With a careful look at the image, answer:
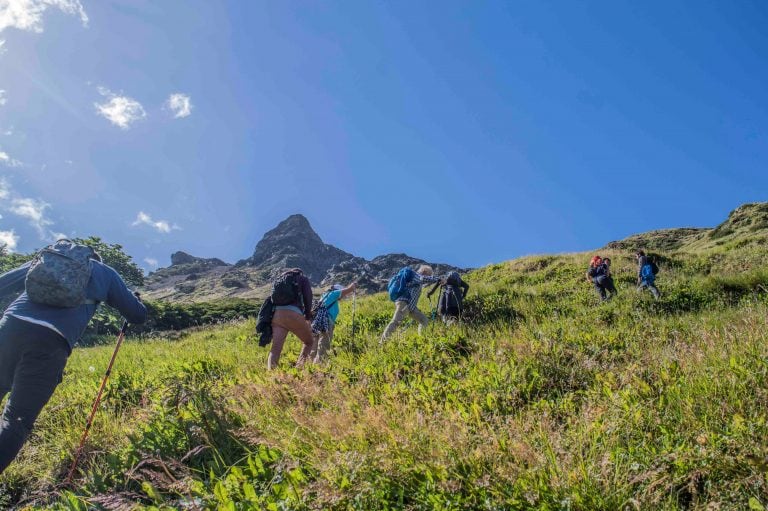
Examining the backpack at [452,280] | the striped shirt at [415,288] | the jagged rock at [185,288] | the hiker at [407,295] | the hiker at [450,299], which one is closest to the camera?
the hiker at [407,295]

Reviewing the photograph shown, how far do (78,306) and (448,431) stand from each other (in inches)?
141

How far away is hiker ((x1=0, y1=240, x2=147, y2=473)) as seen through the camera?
3734mm

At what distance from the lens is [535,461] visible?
2.41m

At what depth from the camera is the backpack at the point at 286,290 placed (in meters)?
6.46

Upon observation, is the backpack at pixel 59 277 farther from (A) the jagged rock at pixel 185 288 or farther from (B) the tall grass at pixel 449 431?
(A) the jagged rock at pixel 185 288

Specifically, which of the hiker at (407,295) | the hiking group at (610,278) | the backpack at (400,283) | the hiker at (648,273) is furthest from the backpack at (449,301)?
the hiker at (648,273)

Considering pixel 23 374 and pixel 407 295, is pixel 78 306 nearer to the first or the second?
pixel 23 374

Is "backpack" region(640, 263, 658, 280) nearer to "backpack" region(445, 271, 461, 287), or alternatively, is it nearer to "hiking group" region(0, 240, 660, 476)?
"backpack" region(445, 271, 461, 287)

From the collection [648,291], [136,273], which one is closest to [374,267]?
[136,273]

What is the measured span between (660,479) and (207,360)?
256 inches

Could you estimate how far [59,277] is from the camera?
397 centimetres

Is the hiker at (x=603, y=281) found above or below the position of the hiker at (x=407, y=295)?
above

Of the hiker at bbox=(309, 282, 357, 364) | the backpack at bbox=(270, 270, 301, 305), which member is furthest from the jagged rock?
the backpack at bbox=(270, 270, 301, 305)

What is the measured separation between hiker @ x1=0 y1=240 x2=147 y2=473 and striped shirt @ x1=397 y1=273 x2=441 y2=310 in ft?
17.7
